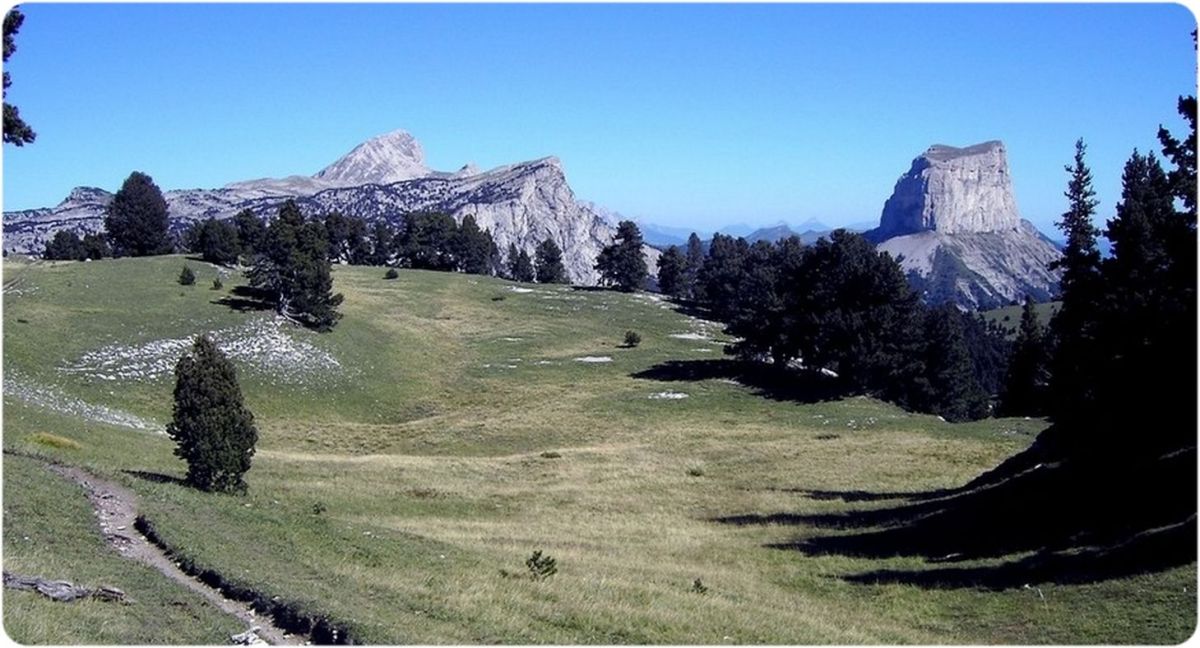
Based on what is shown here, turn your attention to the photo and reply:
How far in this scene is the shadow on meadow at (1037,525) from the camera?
24.5 metres

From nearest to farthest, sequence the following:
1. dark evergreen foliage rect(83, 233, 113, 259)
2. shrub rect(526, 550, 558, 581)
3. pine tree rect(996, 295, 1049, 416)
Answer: shrub rect(526, 550, 558, 581)
pine tree rect(996, 295, 1049, 416)
dark evergreen foliage rect(83, 233, 113, 259)

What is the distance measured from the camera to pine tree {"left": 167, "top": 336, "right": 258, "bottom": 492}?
3184 centimetres

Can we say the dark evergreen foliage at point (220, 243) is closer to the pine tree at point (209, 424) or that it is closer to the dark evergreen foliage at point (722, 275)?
the dark evergreen foliage at point (722, 275)

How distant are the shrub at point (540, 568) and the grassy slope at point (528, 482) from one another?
1.65 feet

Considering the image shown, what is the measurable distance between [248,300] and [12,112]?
7788 cm

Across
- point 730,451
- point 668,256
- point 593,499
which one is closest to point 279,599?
point 593,499

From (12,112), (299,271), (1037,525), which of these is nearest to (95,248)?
(299,271)

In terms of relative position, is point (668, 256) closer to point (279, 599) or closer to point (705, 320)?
point (705, 320)

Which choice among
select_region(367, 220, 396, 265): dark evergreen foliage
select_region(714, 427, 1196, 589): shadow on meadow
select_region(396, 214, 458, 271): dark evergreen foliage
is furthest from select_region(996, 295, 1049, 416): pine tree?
select_region(367, 220, 396, 265): dark evergreen foliage

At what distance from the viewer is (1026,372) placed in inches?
3866

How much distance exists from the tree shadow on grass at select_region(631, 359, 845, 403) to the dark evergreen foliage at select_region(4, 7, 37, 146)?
64610 millimetres

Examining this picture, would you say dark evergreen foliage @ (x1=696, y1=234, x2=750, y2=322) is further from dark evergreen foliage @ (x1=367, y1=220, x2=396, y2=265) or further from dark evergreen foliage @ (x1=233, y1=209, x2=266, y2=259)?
dark evergreen foliage @ (x1=233, y1=209, x2=266, y2=259)

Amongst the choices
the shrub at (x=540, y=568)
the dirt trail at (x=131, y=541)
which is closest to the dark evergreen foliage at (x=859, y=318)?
the shrub at (x=540, y=568)

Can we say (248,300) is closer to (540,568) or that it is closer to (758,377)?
(758,377)
